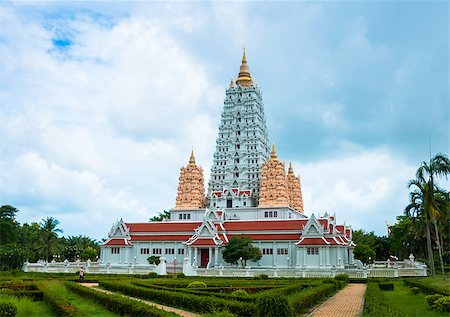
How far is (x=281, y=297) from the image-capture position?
16.0 metres

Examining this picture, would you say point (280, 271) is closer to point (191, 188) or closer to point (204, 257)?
point (204, 257)

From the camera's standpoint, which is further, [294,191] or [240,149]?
[294,191]

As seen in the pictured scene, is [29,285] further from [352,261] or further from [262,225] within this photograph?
[352,261]

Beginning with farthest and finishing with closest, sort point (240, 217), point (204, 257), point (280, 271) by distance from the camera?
point (240, 217) → point (204, 257) → point (280, 271)

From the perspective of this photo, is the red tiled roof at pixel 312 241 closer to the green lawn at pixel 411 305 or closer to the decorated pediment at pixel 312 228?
the decorated pediment at pixel 312 228

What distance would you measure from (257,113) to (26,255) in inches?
1878

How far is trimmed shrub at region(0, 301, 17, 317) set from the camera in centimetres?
1824

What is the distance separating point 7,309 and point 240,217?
2440 inches

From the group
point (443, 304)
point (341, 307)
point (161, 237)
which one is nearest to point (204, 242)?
point (161, 237)

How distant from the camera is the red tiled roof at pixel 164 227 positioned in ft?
224

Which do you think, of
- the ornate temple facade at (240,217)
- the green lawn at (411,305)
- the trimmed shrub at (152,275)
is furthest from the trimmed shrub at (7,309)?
the ornate temple facade at (240,217)

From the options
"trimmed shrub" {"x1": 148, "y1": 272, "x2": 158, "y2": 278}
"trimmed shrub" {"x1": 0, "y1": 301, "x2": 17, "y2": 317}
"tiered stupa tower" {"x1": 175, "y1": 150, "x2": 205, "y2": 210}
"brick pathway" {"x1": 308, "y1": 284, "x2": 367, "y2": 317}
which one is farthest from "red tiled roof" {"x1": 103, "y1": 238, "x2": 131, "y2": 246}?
"trimmed shrub" {"x1": 0, "y1": 301, "x2": 17, "y2": 317}

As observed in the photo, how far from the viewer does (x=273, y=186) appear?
77625 millimetres

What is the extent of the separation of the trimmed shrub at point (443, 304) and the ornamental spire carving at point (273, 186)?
182 feet
